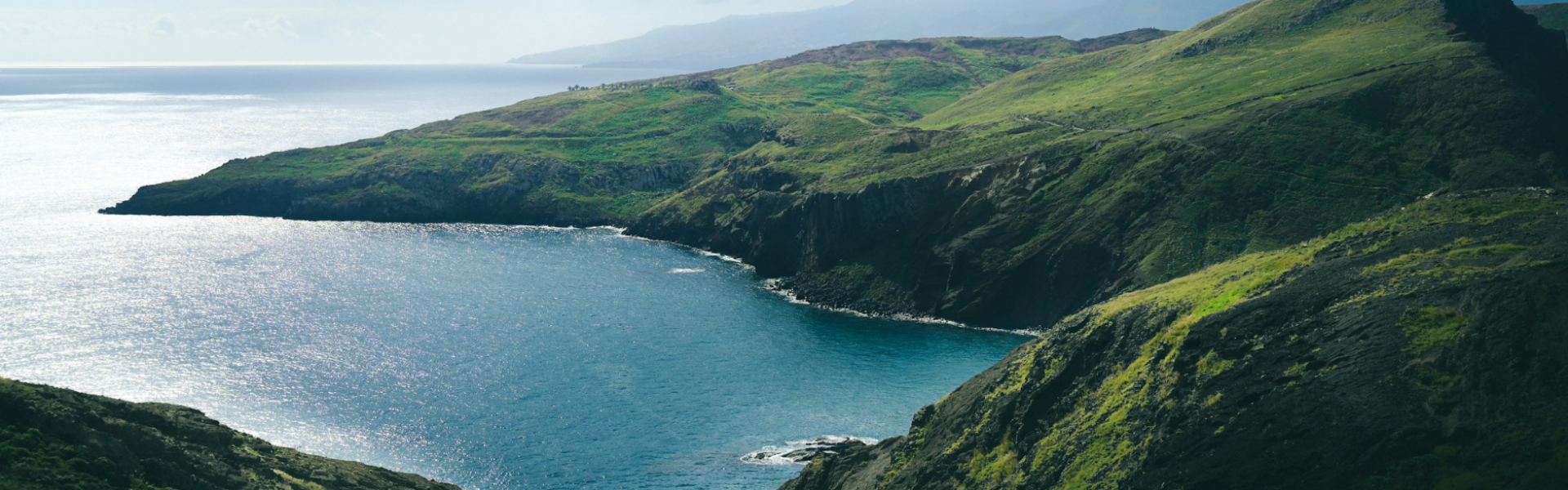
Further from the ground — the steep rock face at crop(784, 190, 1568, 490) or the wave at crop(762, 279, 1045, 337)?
the steep rock face at crop(784, 190, 1568, 490)

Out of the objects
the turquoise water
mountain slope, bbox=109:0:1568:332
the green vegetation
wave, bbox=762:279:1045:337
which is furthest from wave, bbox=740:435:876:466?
mountain slope, bbox=109:0:1568:332

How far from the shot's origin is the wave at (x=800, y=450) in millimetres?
92375

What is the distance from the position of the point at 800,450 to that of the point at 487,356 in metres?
43.2

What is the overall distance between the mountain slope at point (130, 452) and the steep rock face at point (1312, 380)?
3556 centimetres

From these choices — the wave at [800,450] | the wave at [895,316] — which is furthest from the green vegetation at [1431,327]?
the wave at [895,316]

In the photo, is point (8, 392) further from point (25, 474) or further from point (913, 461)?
point (913, 461)

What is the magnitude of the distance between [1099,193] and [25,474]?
423 feet

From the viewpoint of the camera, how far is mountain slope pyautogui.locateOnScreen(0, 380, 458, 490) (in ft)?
172

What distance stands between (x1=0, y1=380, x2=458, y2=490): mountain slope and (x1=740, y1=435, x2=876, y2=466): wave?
3295 centimetres

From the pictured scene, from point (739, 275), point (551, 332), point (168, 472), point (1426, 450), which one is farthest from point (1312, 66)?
point (168, 472)

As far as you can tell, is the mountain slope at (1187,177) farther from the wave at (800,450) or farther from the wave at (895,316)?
the wave at (800,450)

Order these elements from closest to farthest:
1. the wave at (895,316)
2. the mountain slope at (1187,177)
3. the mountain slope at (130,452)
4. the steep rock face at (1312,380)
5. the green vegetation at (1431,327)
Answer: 1. the steep rock face at (1312,380)
2. the green vegetation at (1431,327)
3. the mountain slope at (130,452)
4. the mountain slope at (1187,177)
5. the wave at (895,316)

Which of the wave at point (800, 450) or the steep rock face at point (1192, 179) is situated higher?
the steep rock face at point (1192, 179)

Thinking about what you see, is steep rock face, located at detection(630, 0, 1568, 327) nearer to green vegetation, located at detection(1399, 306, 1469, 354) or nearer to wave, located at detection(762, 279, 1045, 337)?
wave, located at detection(762, 279, 1045, 337)
